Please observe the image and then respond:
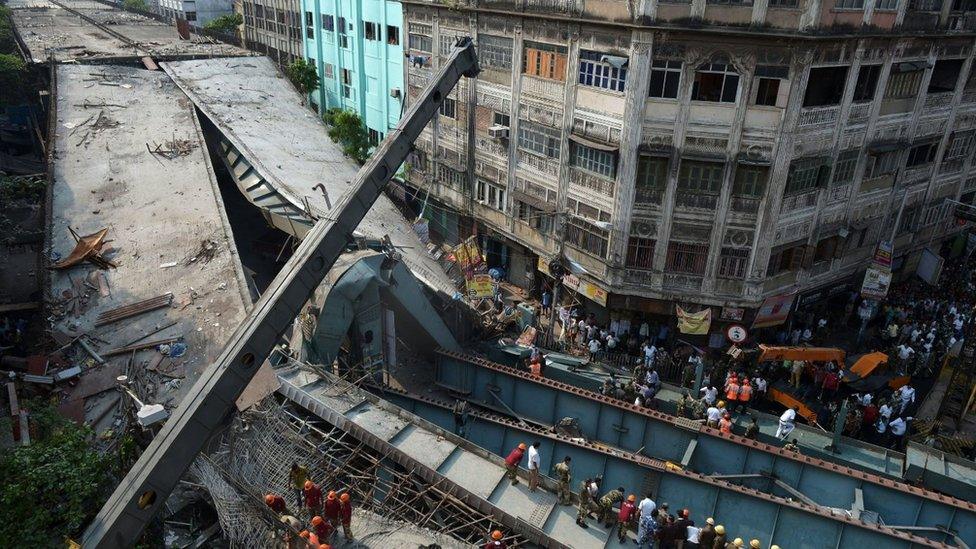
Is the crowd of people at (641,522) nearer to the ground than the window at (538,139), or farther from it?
nearer to the ground

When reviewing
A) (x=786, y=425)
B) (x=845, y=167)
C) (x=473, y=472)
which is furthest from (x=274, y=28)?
(x=786, y=425)

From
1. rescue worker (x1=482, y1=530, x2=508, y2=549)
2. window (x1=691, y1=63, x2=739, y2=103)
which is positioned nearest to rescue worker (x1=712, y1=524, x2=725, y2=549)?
rescue worker (x1=482, y1=530, x2=508, y2=549)

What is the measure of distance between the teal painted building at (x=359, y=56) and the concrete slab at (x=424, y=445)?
25.6 m

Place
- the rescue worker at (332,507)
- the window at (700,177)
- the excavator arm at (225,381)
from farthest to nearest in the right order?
the window at (700,177) < the rescue worker at (332,507) < the excavator arm at (225,381)

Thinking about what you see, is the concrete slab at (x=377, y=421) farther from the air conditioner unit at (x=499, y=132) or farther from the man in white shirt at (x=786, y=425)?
the air conditioner unit at (x=499, y=132)

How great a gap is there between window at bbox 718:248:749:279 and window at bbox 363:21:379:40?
86.3 ft

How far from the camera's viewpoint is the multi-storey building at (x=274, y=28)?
5053 centimetres

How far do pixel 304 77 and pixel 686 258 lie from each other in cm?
3293

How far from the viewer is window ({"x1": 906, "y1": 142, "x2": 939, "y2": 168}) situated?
96.2 feet

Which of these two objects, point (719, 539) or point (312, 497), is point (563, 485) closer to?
point (719, 539)

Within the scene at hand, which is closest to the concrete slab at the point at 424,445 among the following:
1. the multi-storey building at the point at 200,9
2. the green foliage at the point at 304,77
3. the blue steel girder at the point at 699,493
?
the blue steel girder at the point at 699,493

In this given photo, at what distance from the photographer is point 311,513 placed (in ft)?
42.4

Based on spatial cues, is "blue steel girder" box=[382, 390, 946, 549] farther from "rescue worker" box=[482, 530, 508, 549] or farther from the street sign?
the street sign

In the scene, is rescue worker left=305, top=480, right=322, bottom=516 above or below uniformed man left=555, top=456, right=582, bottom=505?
above
